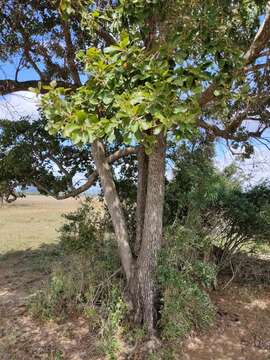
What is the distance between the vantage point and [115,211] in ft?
15.3

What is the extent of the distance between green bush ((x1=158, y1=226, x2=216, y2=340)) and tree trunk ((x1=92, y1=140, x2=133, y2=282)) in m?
0.46

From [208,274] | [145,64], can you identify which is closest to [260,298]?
[208,274]

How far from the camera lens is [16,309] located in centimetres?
475

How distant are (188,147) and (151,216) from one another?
1503 mm

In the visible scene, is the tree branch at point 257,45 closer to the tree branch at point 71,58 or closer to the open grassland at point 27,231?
the tree branch at point 71,58

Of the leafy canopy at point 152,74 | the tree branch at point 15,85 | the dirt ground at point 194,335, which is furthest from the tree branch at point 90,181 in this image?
the leafy canopy at point 152,74

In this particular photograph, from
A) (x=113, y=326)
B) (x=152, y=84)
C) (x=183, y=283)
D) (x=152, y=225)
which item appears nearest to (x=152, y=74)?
(x=152, y=84)

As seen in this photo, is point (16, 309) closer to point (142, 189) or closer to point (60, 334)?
point (60, 334)

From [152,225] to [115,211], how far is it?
1.93ft

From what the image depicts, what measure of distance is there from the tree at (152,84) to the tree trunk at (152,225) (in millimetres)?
11

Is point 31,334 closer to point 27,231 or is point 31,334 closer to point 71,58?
point 71,58

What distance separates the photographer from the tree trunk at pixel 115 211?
450cm

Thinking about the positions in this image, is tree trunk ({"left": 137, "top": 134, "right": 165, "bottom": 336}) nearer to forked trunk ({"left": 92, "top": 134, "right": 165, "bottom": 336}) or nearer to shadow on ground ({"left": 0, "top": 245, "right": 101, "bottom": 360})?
forked trunk ({"left": 92, "top": 134, "right": 165, "bottom": 336})

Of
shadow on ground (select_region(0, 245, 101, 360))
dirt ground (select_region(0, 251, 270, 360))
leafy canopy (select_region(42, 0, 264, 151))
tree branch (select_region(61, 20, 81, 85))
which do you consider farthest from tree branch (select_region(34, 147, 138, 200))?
leafy canopy (select_region(42, 0, 264, 151))
